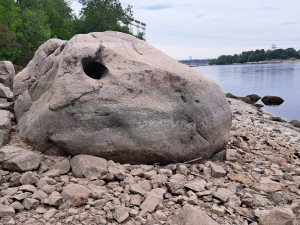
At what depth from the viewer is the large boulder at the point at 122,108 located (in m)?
4.50

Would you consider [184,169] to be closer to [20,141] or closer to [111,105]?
[111,105]

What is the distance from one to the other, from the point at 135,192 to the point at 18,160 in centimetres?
186

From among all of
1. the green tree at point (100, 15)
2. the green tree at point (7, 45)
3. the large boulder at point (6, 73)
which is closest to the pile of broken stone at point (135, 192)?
the large boulder at point (6, 73)

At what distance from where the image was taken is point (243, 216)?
3574 millimetres

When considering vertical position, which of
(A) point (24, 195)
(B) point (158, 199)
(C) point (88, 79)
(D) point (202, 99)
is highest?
(C) point (88, 79)

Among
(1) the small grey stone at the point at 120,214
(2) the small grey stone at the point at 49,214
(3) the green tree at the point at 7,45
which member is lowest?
(1) the small grey stone at the point at 120,214

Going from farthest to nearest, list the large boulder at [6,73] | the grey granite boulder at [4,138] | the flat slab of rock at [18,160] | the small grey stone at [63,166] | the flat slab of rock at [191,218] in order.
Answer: the large boulder at [6,73] → the grey granite boulder at [4,138] → the small grey stone at [63,166] → the flat slab of rock at [18,160] → the flat slab of rock at [191,218]

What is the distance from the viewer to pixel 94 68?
17.3 feet

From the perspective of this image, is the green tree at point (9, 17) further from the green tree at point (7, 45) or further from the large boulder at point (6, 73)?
the large boulder at point (6, 73)

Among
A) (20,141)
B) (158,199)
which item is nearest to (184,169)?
(158,199)

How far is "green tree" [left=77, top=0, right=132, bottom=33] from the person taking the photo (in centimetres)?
2823

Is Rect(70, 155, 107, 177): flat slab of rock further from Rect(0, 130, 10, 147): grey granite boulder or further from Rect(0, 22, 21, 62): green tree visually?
Rect(0, 22, 21, 62): green tree

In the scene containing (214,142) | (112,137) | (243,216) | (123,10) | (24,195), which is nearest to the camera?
(24,195)

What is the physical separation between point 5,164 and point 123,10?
28.4 meters
